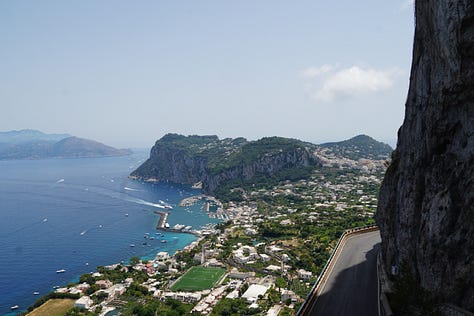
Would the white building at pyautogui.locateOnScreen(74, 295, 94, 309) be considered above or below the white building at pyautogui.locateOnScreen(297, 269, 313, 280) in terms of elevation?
below

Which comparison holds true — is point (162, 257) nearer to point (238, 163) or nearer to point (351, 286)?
point (351, 286)

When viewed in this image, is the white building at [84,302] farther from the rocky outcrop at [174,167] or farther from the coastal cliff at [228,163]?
the rocky outcrop at [174,167]

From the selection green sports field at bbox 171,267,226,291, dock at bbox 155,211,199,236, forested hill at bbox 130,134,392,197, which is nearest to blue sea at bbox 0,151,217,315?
dock at bbox 155,211,199,236

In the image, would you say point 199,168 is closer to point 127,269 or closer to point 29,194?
point 29,194

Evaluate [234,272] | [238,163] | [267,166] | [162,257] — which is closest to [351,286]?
[234,272]

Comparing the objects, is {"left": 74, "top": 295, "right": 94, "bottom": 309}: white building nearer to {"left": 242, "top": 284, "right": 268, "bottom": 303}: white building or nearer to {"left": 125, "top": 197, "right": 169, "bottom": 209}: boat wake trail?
{"left": 242, "top": 284, "right": 268, "bottom": 303}: white building
